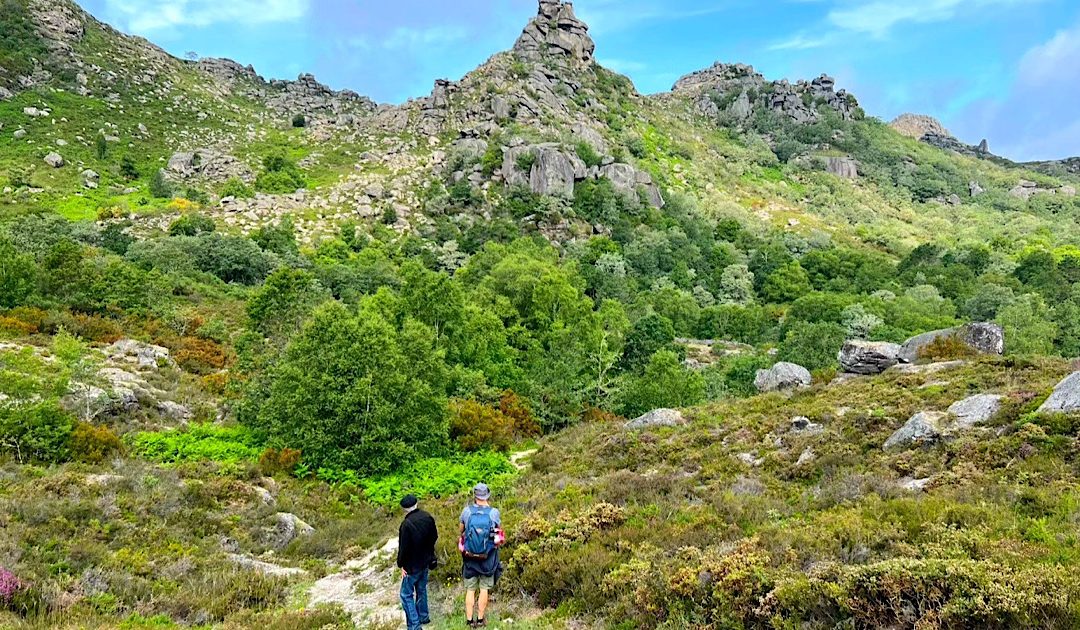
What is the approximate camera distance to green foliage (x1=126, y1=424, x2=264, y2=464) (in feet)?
57.0

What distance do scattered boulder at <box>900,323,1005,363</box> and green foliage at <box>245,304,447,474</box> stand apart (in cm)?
2026

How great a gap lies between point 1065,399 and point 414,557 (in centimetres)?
1379

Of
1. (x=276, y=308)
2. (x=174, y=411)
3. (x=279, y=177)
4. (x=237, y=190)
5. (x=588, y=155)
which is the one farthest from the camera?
(x=588, y=155)

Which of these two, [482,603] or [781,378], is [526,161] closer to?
[781,378]

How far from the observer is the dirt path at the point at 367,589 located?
29.6ft

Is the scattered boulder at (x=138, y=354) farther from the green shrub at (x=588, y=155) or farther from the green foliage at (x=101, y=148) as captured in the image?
the green shrub at (x=588, y=155)

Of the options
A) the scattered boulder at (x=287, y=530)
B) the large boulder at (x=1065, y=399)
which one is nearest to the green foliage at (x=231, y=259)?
the scattered boulder at (x=287, y=530)

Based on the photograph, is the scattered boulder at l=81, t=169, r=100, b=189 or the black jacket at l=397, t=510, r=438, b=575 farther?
the scattered boulder at l=81, t=169, r=100, b=189

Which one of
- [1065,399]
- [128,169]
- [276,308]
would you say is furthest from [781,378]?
[128,169]

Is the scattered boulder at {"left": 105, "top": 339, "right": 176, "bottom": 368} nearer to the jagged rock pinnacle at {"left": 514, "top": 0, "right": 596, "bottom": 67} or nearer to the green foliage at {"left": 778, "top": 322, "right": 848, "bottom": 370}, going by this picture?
the green foliage at {"left": 778, "top": 322, "right": 848, "bottom": 370}

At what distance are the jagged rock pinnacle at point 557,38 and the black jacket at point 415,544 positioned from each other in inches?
4229

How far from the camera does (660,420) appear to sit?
68.4 feet

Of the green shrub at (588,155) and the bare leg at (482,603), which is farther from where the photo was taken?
the green shrub at (588,155)

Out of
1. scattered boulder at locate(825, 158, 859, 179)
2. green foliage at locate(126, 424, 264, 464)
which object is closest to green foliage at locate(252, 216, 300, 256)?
green foliage at locate(126, 424, 264, 464)
